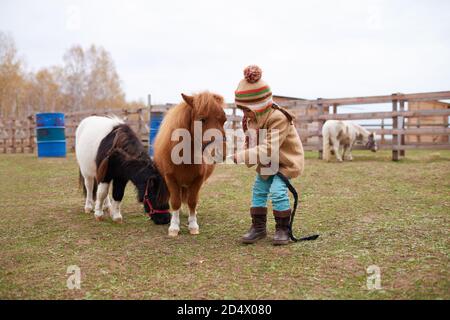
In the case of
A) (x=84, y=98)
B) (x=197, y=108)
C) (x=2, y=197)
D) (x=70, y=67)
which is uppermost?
(x=70, y=67)

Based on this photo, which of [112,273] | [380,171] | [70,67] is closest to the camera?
[112,273]

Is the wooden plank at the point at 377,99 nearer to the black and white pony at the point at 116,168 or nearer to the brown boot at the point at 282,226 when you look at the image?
the black and white pony at the point at 116,168

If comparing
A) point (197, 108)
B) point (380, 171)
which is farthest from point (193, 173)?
point (380, 171)

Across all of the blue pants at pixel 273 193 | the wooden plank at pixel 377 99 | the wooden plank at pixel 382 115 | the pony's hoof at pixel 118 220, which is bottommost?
the pony's hoof at pixel 118 220

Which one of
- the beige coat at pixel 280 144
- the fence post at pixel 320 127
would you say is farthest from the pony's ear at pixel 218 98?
the fence post at pixel 320 127

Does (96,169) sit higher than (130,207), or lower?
higher

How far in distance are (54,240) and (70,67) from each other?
38.1 metres

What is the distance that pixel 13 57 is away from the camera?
108ft

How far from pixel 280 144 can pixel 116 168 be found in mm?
2161

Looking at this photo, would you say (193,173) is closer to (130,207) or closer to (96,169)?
(96,169)

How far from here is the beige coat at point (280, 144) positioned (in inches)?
137

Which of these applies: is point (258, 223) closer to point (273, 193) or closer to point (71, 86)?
point (273, 193)

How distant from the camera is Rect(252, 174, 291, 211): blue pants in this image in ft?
11.6

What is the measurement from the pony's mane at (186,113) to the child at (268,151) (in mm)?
237
